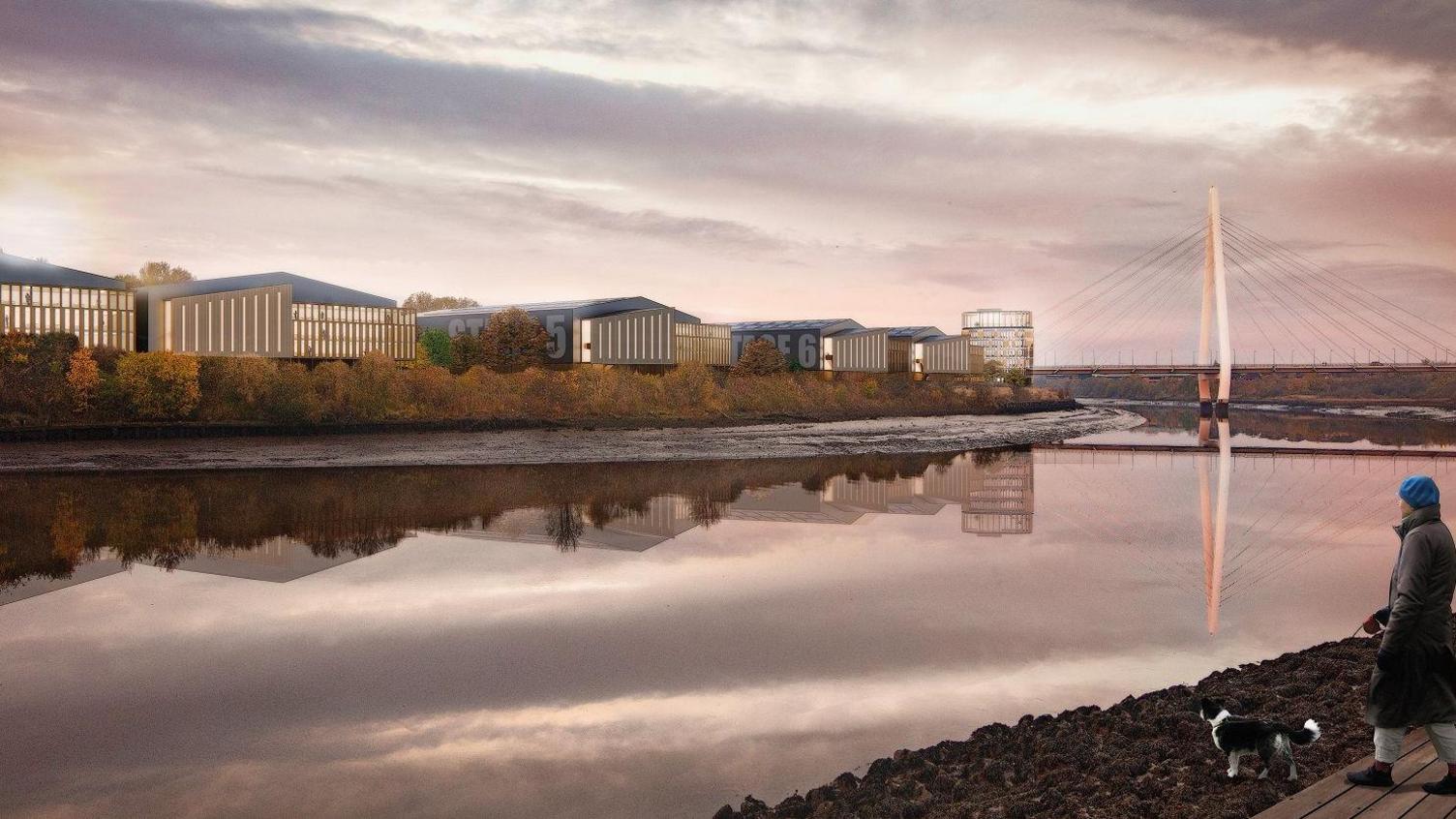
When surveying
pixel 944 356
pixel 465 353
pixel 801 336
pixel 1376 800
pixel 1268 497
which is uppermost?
pixel 801 336

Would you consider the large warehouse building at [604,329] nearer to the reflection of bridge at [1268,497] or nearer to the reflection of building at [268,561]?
the reflection of bridge at [1268,497]

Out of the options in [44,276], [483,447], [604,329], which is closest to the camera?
[483,447]

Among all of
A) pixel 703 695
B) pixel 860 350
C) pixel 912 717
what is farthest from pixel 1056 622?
pixel 860 350

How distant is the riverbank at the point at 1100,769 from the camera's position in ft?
23.5

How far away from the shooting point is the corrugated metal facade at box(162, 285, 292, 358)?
7044 centimetres

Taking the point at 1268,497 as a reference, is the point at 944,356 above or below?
above

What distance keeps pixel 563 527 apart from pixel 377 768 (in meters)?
13.4

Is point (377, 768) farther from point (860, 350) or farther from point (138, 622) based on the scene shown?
point (860, 350)

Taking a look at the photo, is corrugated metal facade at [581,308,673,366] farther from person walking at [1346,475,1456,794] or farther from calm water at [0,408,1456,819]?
person walking at [1346,475,1456,794]

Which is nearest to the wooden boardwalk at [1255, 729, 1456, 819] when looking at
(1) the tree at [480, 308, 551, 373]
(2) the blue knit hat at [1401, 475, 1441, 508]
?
(2) the blue knit hat at [1401, 475, 1441, 508]

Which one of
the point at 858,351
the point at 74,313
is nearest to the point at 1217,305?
the point at 858,351

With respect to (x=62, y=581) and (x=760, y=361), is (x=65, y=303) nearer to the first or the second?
(x=62, y=581)

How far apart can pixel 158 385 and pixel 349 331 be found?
92.6 ft

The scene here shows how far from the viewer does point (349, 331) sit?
83.5 meters
